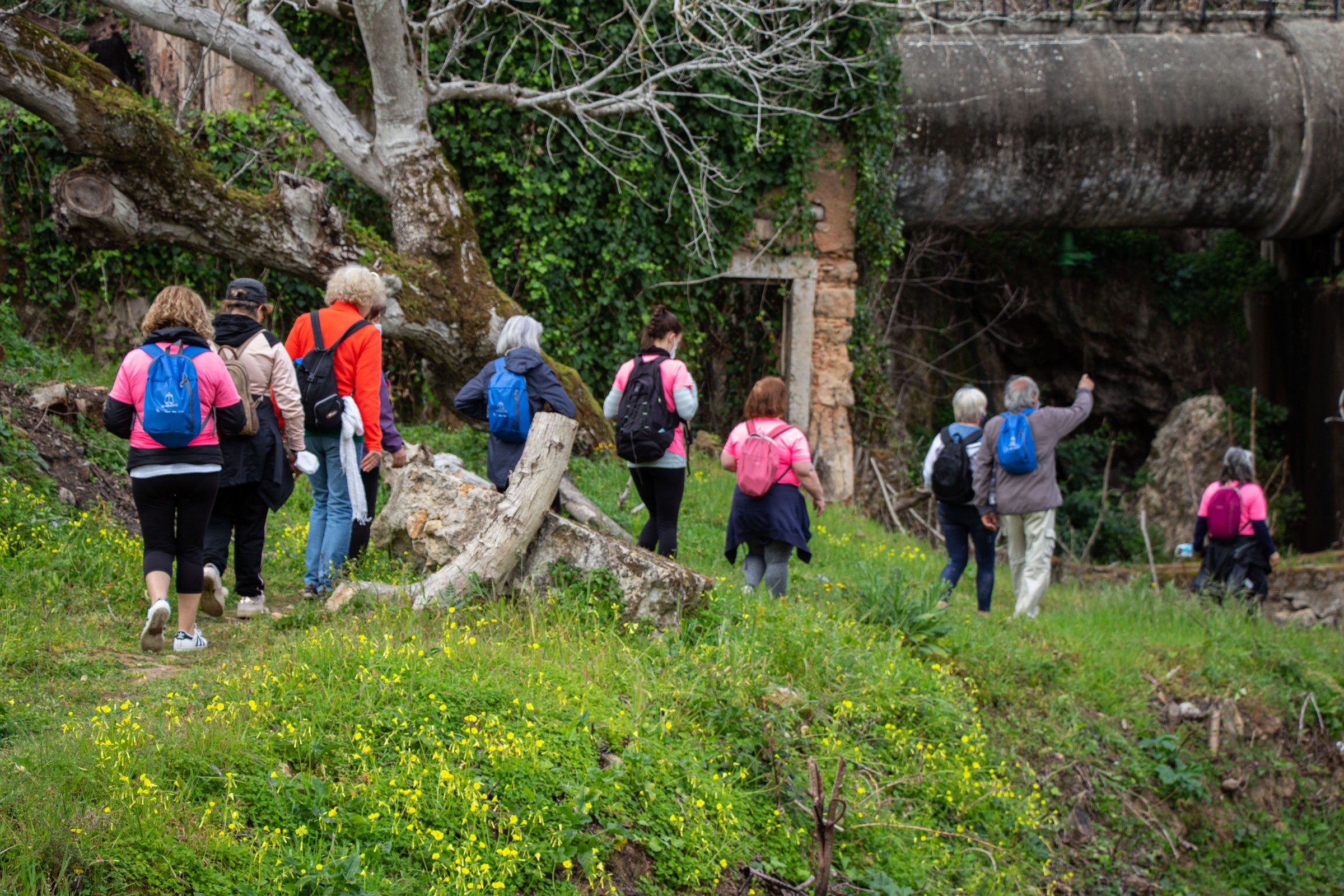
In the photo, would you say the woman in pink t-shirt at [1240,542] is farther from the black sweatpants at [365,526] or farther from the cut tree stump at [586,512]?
the black sweatpants at [365,526]

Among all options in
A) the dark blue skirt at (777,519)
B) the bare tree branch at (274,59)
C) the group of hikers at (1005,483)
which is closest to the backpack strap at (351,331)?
the dark blue skirt at (777,519)

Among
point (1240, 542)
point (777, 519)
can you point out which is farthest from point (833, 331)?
point (777, 519)

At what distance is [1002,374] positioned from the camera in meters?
16.0

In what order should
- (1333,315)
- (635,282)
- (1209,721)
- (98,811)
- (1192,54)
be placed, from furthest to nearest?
1. (1333,315)
2. (1192,54)
3. (635,282)
4. (1209,721)
5. (98,811)

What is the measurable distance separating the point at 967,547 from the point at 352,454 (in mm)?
4391

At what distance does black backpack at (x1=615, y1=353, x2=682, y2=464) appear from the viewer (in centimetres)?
599

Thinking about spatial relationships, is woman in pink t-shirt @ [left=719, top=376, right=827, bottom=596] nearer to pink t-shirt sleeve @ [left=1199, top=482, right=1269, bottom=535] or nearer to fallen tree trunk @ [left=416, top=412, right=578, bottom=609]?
fallen tree trunk @ [left=416, top=412, right=578, bottom=609]

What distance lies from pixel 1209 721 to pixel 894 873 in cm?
388

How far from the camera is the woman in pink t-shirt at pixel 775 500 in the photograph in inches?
237

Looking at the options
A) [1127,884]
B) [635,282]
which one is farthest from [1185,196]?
[1127,884]

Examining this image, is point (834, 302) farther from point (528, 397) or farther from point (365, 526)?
point (365, 526)

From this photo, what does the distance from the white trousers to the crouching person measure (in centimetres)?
506

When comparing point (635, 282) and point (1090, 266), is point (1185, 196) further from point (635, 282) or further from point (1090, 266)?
point (635, 282)

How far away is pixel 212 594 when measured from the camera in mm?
5203
